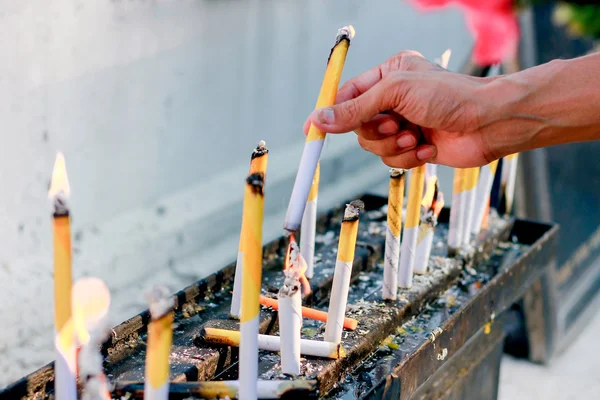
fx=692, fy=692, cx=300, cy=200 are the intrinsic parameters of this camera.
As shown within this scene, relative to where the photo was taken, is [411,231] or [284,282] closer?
[284,282]

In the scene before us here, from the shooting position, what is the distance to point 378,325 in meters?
1.02

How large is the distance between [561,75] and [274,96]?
1287 mm

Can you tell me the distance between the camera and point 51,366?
0.82 meters

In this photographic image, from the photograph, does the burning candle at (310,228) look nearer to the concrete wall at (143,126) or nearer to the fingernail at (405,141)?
the fingernail at (405,141)

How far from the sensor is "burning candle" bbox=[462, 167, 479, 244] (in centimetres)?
130

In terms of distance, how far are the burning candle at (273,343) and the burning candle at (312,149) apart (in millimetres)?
193

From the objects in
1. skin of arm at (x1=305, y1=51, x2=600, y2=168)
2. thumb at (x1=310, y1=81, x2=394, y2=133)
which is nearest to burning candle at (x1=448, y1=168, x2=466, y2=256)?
skin of arm at (x1=305, y1=51, x2=600, y2=168)

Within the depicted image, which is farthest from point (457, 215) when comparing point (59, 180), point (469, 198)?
point (59, 180)

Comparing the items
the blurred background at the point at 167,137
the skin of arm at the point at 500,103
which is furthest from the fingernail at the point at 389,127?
the blurred background at the point at 167,137

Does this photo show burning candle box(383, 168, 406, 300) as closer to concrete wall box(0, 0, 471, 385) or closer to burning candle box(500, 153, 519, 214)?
burning candle box(500, 153, 519, 214)

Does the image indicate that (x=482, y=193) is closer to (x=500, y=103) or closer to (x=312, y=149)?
(x=500, y=103)

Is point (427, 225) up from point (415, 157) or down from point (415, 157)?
down

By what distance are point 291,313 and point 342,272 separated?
140 mm

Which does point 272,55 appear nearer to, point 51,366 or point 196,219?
point 196,219
